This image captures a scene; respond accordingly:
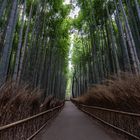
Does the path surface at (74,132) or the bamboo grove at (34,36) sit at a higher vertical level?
the bamboo grove at (34,36)

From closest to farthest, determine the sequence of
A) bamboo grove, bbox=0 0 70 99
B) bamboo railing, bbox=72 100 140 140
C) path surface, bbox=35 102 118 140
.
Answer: bamboo railing, bbox=72 100 140 140, path surface, bbox=35 102 118 140, bamboo grove, bbox=0 0 70 99

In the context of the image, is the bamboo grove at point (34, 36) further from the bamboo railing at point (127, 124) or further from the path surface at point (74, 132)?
the bamboo railing at point (127, 124)

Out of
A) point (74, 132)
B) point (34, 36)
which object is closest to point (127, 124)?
point (74, 132)

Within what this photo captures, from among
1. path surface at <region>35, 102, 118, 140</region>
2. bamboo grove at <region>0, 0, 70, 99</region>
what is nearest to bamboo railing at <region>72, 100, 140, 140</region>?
path surface at <region>35, 102, 118, 140</region>

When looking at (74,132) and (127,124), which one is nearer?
(127,124)

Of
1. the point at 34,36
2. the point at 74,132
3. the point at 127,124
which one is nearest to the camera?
the point at 127,124

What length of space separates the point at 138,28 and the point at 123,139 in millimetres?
5848

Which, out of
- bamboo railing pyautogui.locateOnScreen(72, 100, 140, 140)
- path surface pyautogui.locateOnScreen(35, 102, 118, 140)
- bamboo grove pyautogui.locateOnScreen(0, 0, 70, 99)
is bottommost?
path surface pyautogui.locateOnScreen(35, 102, 118, 140)

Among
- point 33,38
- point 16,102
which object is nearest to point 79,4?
point 33,38

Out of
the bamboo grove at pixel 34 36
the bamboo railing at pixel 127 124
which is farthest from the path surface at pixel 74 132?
the bamboo grove at pixel 34 36

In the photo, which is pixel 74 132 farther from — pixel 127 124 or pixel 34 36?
pixel 34 36

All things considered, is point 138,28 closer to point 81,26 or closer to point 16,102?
point 81,26

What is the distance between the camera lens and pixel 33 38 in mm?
5742

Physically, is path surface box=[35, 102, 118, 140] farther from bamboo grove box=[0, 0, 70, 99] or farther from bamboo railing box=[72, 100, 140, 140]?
bamboo grove box=[0, 0, 70, 99]
